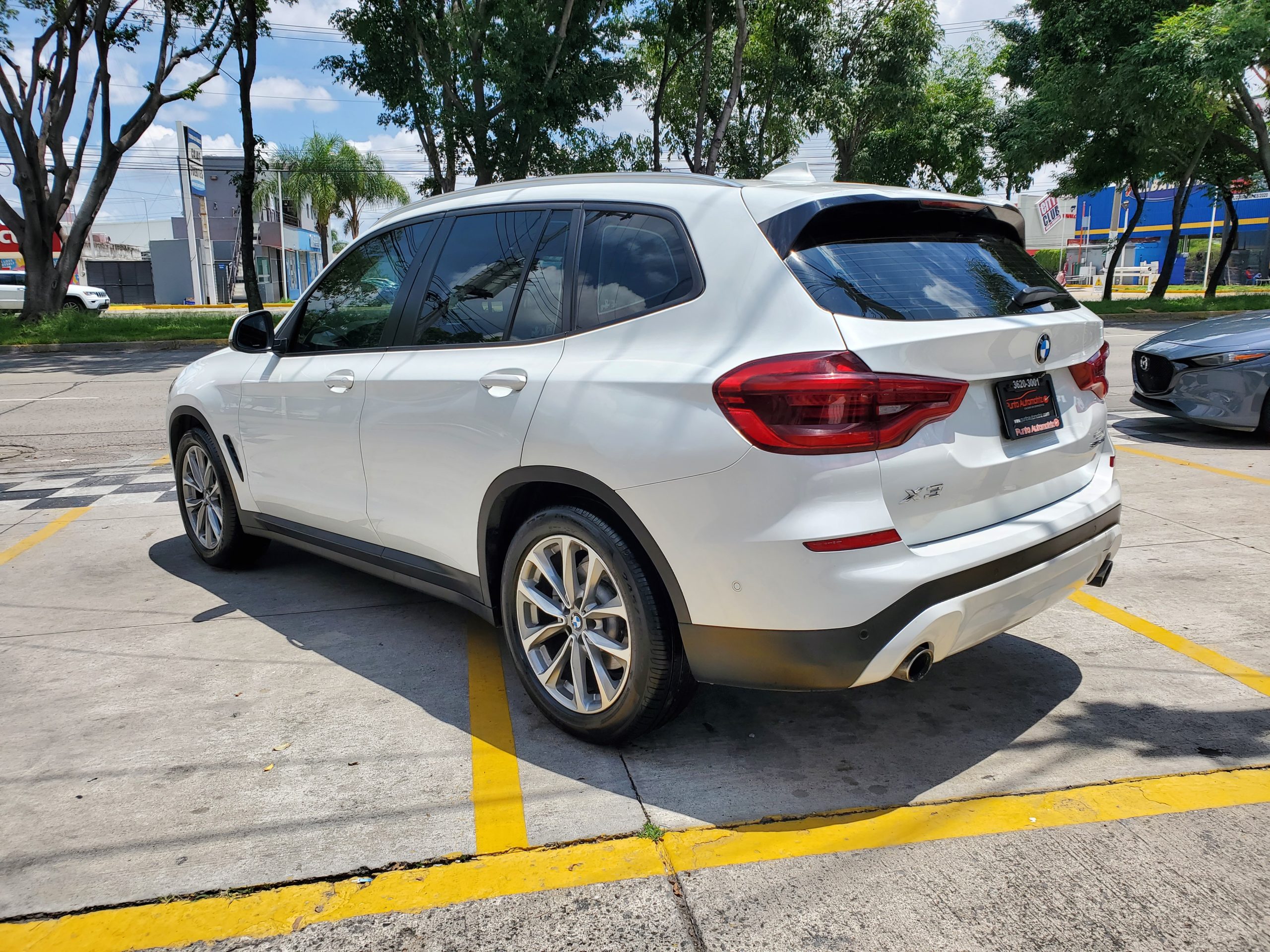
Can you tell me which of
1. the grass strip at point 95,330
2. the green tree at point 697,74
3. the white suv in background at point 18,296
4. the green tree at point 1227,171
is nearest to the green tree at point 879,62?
the green tree at point 697,74

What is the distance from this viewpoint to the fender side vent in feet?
16.2

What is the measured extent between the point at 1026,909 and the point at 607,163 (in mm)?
24295

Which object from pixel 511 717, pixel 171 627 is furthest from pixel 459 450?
pixel 171 627

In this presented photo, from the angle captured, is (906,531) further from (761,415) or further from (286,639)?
(286,639)

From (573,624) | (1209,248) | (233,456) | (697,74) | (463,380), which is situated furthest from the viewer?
(1209,248)

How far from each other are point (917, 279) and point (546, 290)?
1.26 metres

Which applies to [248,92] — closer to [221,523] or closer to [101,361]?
[101,361]

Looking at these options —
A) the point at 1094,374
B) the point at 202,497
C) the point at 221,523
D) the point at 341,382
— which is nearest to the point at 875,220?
the point at 1094,374

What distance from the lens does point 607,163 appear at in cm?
2494

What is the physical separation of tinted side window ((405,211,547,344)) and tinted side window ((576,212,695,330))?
33 cm

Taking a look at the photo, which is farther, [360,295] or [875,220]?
[360,295]

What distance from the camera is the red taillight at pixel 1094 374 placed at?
3.42 m

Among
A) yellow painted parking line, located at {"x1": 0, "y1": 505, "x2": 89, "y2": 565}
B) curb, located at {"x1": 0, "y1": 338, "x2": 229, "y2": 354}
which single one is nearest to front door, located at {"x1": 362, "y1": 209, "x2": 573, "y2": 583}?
yellow painted parking line, located at {"x1": 0, "y1": 505, "x2": 89, "y2": 565}

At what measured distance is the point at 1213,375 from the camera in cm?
814
